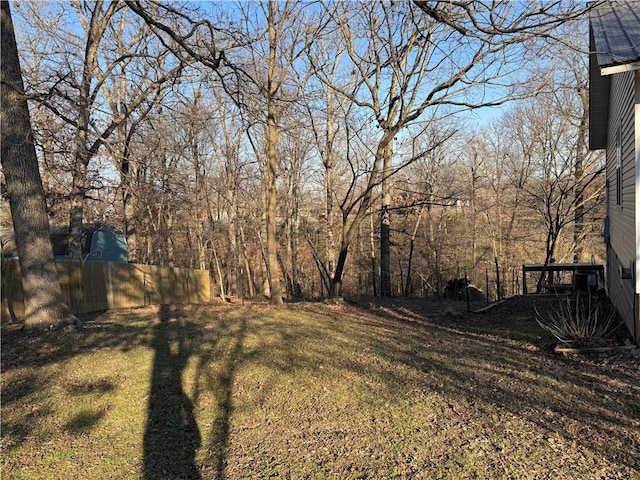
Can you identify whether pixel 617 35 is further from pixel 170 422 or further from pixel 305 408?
pixel 170 422

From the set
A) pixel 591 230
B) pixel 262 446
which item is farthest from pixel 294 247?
pixel 262 446

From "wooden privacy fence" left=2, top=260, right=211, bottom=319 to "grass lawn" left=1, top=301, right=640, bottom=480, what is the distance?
7.99 feet

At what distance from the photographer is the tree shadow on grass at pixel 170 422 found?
3.67m

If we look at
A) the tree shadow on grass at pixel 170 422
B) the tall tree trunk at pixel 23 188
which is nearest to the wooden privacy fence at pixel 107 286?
the tall tree trunk at pixel 23 188

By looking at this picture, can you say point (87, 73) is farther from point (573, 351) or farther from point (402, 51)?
point (573, 351)

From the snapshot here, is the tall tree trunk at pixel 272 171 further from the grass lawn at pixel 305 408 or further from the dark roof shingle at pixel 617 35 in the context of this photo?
the dark roof shingle at pixel 617 35

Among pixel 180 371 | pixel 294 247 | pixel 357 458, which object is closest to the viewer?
pixel 357 458

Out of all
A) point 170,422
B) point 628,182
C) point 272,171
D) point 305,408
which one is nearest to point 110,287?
point 272,171

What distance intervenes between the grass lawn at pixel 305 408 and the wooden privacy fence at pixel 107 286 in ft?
7.99

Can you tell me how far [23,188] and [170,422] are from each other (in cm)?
486

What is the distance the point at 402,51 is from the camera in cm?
1194

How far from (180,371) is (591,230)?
22936 mm

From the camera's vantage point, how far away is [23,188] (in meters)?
7.12

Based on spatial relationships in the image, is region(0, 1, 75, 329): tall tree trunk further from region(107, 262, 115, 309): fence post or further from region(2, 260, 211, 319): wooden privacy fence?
region(107, 262, 115, 309): fence post
